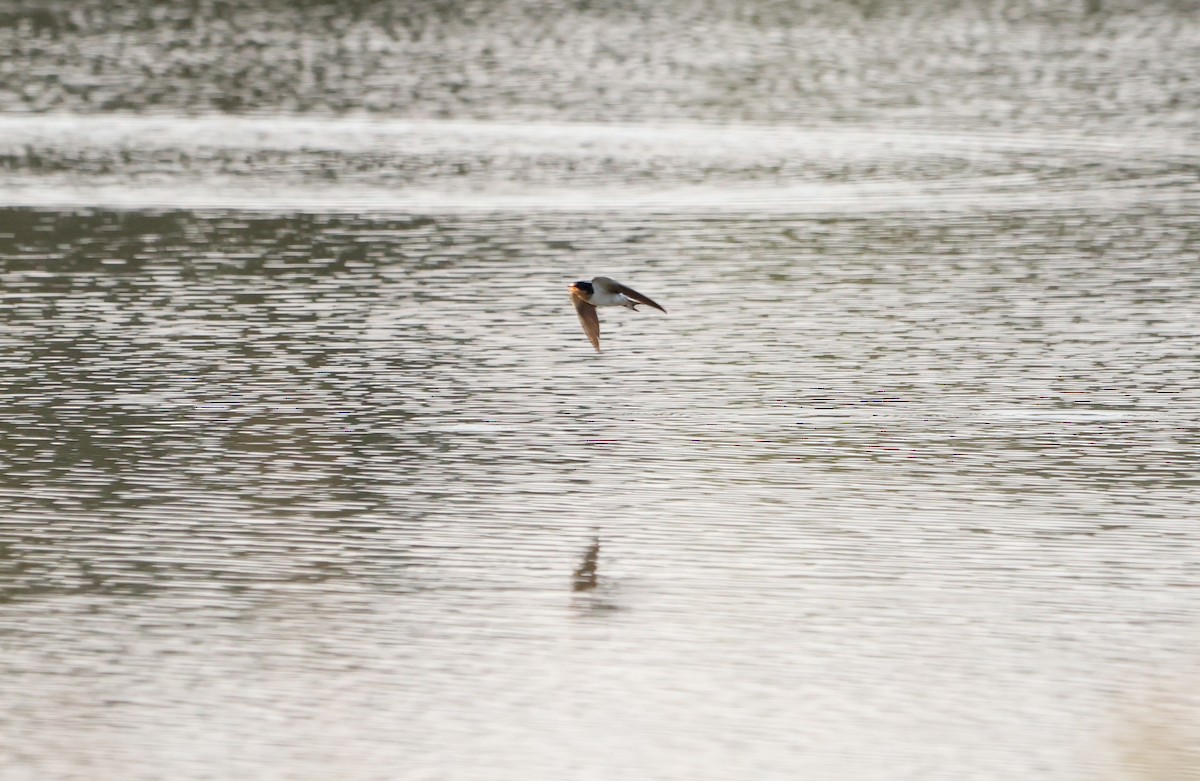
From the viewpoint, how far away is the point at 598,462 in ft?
46.0

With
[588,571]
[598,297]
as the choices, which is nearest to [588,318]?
[598,297]

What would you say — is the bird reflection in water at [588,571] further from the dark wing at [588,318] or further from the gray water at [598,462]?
the dark wing at [588,318]

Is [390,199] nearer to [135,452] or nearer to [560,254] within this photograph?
[560,254]

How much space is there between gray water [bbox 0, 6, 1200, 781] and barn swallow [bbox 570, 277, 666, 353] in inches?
30.7

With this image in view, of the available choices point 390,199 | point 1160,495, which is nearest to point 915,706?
point 1160,495

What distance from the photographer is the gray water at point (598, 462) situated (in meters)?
9.82

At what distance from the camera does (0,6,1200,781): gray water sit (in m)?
9.82

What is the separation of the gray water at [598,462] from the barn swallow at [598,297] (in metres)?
0.78

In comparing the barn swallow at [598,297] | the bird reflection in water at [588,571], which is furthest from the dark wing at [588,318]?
the bird reflection in water at [588,571]

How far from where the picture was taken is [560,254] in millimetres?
21281

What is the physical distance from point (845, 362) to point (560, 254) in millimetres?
4853

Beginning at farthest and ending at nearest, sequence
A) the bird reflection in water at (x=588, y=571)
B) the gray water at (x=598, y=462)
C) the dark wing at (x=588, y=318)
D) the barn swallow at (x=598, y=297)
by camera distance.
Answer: the dark wing at (x=588, y=318) < the barn swallow at (x=598, y=297) < the bird reflection in water at (x=588, y=571) < the gray water at (x=598, y=462)

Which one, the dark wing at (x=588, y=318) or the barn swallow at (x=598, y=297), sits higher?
the barn swallow at (x=598, y=297)

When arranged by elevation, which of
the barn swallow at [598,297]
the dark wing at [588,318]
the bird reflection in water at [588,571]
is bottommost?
the bird reflection in water at [588,571]
